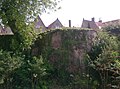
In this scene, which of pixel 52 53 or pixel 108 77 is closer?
pixel 108 77

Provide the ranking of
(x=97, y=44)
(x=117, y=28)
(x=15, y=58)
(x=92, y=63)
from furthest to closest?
(x=117, y=28) → (x=97, y=44) → (x=92, y=63) → (x=15, y=58)

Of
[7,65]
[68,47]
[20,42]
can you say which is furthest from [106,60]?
[20,42]

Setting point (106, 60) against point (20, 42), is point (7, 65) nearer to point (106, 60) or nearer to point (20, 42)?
point (20, 42)

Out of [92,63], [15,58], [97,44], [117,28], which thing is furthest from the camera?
[117,28]

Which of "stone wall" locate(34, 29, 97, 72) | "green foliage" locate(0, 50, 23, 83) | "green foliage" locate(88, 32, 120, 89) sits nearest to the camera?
"green foliage" locate(0, 50, 23, 83)

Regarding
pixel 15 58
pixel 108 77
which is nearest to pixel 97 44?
pixel 108 77

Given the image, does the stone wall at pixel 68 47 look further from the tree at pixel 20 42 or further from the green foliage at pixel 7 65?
the green foliage at pixel 7 65

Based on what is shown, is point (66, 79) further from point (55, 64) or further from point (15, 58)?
point (15, 58)

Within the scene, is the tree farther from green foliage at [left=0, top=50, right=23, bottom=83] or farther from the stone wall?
the stone wall

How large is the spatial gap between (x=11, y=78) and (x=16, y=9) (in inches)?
189

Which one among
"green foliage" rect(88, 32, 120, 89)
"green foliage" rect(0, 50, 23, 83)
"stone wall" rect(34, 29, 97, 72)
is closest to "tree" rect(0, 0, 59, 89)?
"green foliage" rect(0, 50, 23, 83)

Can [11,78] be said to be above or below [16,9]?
below

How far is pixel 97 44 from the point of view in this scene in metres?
20.0

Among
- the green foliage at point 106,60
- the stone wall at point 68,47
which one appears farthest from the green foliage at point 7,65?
the green foliage at point 106,60
